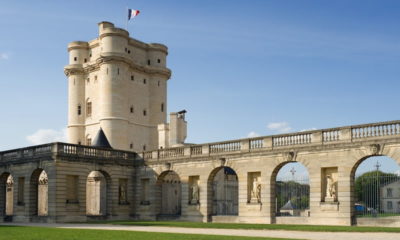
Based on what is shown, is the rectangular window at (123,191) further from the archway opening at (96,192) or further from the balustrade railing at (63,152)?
the archway opening at (96,192)

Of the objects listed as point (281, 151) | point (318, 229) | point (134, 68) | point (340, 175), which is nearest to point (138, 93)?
point (134, 68)

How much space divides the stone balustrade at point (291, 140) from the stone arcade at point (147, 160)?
62 mm

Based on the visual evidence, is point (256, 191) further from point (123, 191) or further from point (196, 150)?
point (123, 191)

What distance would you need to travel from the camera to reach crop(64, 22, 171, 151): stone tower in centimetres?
5484

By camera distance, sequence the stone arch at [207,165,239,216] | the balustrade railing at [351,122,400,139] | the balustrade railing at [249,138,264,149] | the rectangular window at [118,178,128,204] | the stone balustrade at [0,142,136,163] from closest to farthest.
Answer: the balustrade railing at [351,122,400,139], the balustrade railing at [249,138,264,149], the stone balustrade at [0,142,136,163], the rectangular window at [118,178,128,204], the stone arch at [207,165,239,216]

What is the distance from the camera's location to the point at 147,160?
41031mm

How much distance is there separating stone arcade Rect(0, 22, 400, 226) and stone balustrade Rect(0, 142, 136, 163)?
0.26ft

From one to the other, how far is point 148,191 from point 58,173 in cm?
770

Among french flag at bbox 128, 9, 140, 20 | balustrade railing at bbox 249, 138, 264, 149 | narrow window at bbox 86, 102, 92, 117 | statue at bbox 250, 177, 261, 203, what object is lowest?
statue at bbox 250, 177, 261, 203

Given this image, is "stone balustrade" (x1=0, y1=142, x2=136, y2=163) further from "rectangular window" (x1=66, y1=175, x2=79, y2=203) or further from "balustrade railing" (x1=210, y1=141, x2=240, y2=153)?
"balustrade railing" (x1=210, y1=141, x2=240, y2=153)

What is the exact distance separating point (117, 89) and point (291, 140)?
89.5 feet

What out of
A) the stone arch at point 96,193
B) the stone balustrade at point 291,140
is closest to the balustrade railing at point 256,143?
the stone balustrade at point 291,140

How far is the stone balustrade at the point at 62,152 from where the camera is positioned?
3709cm

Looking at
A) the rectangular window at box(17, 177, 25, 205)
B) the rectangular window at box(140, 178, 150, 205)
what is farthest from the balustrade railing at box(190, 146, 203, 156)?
the rectangular window at box(17, 177, 25, 205)
